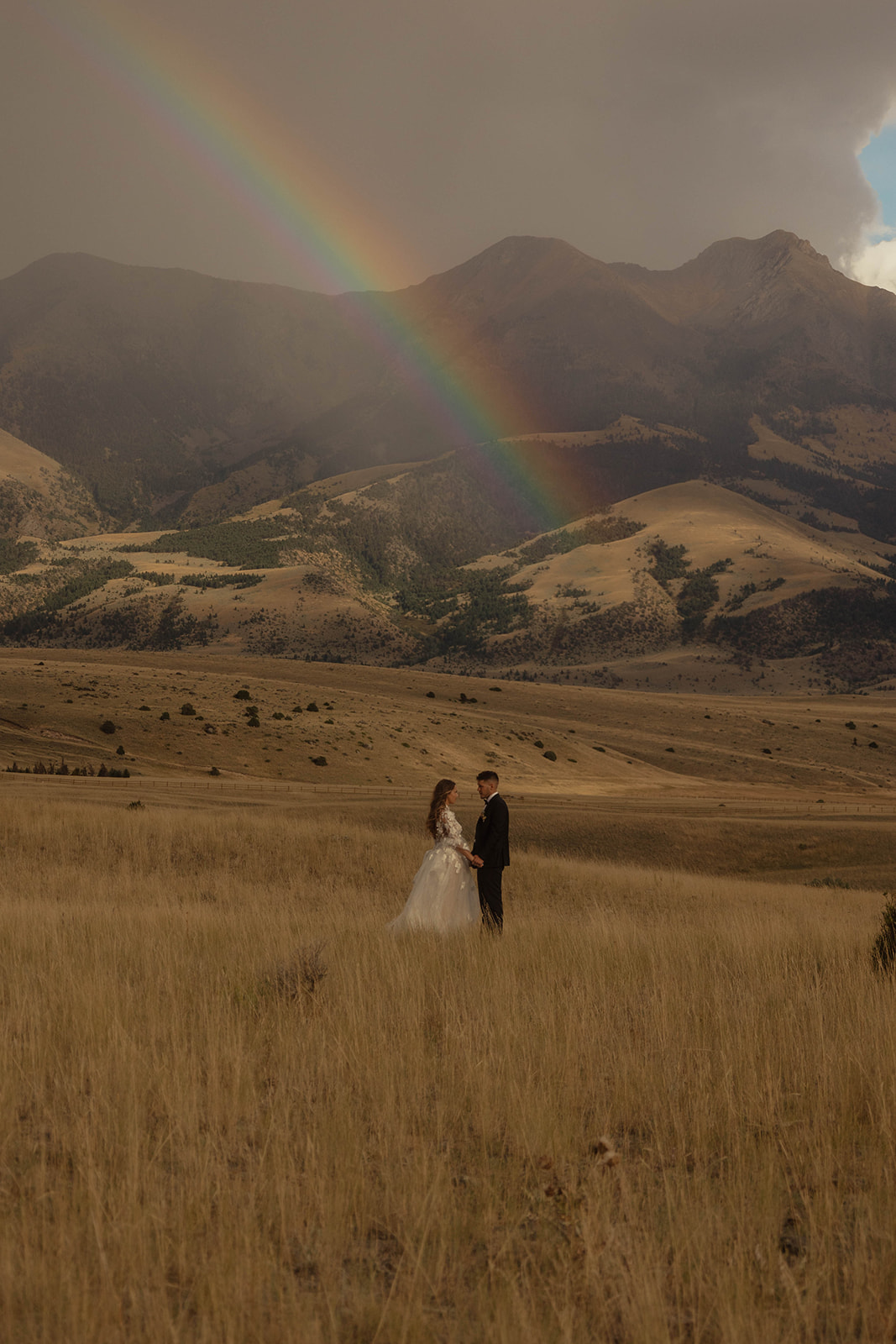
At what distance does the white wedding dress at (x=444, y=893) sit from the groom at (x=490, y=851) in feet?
0.49

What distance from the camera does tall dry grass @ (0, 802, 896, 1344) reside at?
150 inches

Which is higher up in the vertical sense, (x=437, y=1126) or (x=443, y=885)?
(x=437, y=1126)

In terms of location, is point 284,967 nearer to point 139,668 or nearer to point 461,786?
point 461,786

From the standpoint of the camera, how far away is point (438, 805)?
12.5m

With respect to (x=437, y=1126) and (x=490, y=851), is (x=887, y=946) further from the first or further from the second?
(x=437, y=1126)

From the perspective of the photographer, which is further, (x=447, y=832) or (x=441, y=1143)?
(x=447, y=832)

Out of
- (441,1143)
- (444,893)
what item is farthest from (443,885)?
(441,1143)

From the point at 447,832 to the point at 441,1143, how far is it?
7248mm

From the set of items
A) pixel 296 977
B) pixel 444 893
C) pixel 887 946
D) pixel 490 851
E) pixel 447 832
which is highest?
pixel 447 832

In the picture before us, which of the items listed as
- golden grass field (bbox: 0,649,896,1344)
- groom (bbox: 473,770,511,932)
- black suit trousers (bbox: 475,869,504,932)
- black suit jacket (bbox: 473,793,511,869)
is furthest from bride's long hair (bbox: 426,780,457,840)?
golden grass field (bbox: 0,649,896,1344)

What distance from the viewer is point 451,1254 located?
4227mm

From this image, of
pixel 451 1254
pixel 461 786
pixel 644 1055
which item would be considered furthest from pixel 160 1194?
pixel 461 786

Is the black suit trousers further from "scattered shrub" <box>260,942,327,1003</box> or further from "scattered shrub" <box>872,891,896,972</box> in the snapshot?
"scattered shrub" <box>872,891,896,972</box>

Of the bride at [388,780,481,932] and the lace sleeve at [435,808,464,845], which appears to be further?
the lace sleeve at [435,808,464,845]
